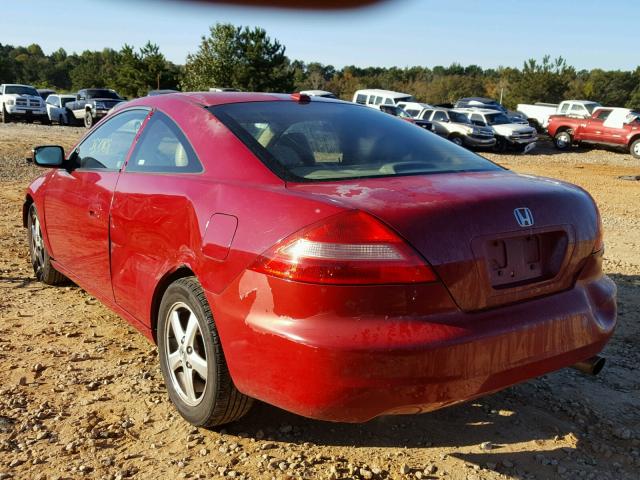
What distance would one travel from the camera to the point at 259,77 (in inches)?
1919

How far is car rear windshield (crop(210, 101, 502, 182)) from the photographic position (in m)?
2.74

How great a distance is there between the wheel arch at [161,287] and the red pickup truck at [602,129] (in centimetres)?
2479

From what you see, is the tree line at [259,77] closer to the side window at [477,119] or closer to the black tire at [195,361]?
the side window at [477,119]

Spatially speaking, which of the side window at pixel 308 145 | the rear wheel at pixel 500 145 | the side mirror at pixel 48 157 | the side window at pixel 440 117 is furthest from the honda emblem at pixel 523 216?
the rear wheel at pixel 500 145

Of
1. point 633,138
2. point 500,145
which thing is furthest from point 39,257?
point 633,138

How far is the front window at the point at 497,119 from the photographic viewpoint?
85.7ft

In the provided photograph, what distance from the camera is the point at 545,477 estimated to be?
247 cm

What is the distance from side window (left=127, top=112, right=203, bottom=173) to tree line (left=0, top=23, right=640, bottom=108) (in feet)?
148

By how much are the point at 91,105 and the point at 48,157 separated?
2641 cm

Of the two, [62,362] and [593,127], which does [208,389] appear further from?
[593,127]

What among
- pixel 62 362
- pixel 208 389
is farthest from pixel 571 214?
pixel 62 362

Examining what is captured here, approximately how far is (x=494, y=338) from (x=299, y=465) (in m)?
0.98

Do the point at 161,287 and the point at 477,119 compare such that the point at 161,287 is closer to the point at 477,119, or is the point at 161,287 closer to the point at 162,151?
the point at 162,151

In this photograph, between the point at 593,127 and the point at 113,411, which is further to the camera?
the point at 593,127
